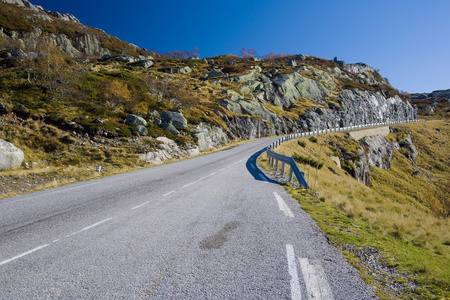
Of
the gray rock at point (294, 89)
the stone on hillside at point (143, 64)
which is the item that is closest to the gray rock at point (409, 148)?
the gray rock at point (294, 89)

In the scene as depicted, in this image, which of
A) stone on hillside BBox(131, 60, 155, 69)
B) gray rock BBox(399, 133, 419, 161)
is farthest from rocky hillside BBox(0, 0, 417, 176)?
stone on hillside BBox(131, 60, 155, 69)

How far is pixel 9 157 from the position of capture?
1268 cm

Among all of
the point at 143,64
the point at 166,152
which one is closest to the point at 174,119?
the point at 166,152

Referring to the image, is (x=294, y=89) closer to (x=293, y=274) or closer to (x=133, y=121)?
(x=133, y=121)

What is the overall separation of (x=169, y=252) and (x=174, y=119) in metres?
25.9

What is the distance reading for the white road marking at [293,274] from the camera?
2.76 meters

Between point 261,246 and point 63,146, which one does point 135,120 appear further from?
point 261,246

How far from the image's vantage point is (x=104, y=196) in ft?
27.1

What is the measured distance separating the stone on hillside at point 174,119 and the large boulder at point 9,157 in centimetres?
1644

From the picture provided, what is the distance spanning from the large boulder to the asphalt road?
7222 mm

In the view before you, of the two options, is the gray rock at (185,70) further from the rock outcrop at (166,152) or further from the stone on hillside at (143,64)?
the rock outcrop at (166,152)

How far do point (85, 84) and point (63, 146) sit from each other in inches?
579

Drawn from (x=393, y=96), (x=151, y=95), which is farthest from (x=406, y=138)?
(x=151, y=95)

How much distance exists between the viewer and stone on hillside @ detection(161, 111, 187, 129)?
28.5m
